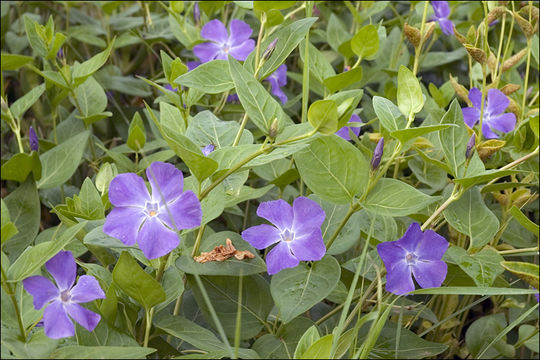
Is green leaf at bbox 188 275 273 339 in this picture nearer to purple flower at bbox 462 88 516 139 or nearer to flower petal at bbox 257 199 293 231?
flower petal at bbox 257 199 293 231

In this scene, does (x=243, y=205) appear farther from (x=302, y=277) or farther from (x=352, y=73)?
(x=302, y=277)

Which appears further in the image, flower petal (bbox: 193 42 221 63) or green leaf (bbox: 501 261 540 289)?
flower petal (bbox: 193 42 221 63)

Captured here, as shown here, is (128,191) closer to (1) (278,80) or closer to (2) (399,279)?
(2) (399,279)

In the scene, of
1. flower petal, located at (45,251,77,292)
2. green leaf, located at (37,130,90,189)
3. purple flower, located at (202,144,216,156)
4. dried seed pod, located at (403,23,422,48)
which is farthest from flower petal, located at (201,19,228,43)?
flower petal, located at (45,251,77,292)

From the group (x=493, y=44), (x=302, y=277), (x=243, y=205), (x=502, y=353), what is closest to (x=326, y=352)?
(x=302, y=277)

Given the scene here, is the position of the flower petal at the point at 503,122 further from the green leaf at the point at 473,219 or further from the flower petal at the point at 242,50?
the flower petal at the point at 242,50

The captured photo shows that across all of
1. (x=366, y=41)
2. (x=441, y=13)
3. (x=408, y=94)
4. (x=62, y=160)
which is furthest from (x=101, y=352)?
(x=441, y=13)
